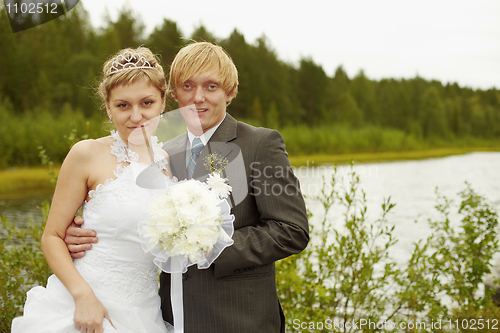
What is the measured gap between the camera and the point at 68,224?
7.55 ft

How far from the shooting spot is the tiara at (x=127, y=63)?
2.48 m

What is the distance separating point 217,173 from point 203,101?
610 mm

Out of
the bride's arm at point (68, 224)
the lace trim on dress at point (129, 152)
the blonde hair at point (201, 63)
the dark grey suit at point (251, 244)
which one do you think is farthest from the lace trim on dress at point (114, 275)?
the blonde hair at point (201, 63)

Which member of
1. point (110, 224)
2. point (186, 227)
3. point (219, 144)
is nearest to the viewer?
point (186, 227)

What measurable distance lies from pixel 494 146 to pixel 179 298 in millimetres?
79552

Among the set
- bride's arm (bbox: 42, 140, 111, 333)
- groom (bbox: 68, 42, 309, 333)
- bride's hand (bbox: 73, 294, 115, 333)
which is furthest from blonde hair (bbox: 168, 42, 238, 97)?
bride's hand (bbox: 73, 294, 115, 333)

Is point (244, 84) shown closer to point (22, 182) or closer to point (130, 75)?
point (22, 182)

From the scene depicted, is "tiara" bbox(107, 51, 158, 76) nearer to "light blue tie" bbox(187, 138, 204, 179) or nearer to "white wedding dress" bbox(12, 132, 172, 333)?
"white wedding dress" bbox(12, 132, 172, 333)

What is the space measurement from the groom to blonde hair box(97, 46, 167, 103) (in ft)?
0.57

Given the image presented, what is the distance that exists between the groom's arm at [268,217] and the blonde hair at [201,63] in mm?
553

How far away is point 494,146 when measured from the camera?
2704 inches

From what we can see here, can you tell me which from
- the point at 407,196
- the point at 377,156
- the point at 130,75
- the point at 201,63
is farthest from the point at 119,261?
the point at 377,156

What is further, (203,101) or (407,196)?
(407,196)

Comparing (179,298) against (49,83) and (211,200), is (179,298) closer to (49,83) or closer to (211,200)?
(211,200)
